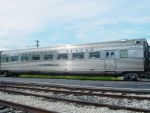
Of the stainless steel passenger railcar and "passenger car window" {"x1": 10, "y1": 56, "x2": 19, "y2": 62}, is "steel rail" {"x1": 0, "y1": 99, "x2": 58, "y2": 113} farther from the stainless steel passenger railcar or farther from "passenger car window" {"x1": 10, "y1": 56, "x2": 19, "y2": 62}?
"passenger car window" {"x1": 10, "y1": 56, "x2": 19, "y2": 62}

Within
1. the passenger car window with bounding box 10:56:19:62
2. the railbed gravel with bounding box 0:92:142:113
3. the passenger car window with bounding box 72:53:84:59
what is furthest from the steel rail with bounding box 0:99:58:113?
the passenger car window with bounding box 10:56:19:62

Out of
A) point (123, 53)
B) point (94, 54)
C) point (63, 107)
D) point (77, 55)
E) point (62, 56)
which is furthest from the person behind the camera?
point (62, 56)

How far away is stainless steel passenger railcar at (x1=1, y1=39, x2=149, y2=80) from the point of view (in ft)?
86.3

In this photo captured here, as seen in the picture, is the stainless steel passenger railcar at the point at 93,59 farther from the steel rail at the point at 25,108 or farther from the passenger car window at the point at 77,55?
the steel rail at the point at 25,108

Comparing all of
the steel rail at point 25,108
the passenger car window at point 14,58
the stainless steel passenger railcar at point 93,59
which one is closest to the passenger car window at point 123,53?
the stainless steel passenger railcar at point 93,59

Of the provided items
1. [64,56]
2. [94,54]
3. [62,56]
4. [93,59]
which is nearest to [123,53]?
[94,54]

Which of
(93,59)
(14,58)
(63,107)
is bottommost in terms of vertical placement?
(63,107)

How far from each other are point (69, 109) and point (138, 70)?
15651 millimetres

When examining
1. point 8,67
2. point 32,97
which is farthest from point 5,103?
point 8,67

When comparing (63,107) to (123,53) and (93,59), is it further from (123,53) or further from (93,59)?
(93,59)

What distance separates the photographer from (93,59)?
2844cm

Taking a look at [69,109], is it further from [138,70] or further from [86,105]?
[138,70]

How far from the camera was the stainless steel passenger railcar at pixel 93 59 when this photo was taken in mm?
26297

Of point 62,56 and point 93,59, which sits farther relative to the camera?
point 62,56
